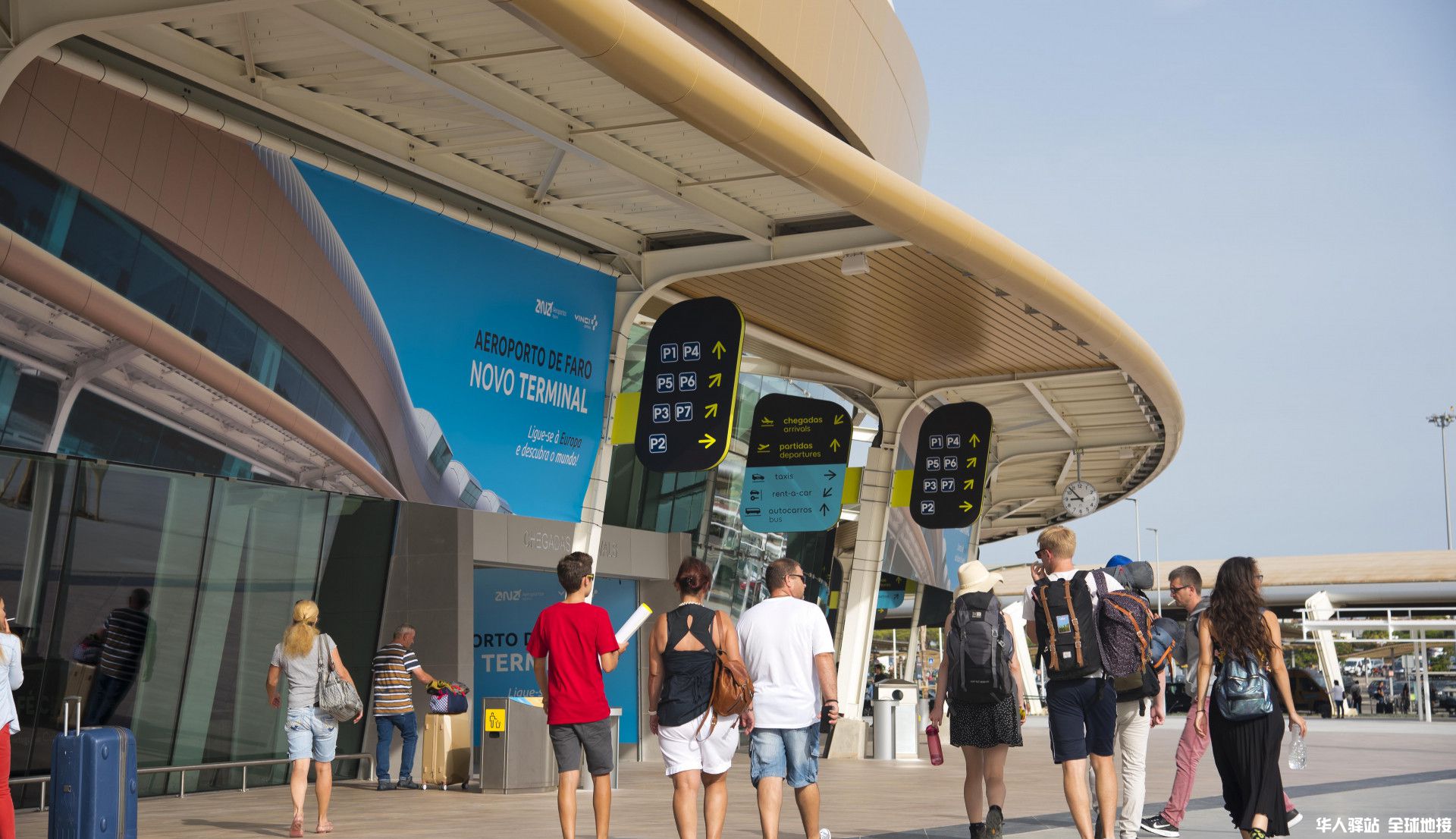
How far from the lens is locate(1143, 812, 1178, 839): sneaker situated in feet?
29.8

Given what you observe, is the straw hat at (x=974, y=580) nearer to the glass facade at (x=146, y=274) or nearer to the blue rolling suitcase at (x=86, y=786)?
the blue rolling suitcase at (x=86, y=786)

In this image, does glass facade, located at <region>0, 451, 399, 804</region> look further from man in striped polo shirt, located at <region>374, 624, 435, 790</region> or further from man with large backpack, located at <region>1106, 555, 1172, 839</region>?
man with large backpack, located at <region>1106, 555, 1172, 839</region>

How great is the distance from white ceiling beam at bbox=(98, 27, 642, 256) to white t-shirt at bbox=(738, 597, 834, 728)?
6.50 metres

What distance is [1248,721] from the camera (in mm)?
7730

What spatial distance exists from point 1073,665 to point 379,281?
8.15 m

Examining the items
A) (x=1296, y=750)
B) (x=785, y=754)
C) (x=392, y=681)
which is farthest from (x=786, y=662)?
(x=392, y=681)

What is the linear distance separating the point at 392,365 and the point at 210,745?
433 cm

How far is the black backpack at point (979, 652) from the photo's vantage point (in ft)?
26.8


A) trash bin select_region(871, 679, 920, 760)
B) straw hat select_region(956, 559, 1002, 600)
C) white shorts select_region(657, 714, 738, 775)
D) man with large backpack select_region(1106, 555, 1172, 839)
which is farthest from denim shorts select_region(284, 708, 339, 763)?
trash bin select_region(871, 679, 920, 760)

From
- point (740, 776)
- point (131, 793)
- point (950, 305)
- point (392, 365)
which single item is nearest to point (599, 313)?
point (392, 365)

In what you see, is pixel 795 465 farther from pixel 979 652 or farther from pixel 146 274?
pixel 979 652

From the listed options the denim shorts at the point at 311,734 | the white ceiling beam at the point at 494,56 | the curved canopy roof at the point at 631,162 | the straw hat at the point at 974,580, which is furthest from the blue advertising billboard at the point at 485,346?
the straw hat at the point at 974,580

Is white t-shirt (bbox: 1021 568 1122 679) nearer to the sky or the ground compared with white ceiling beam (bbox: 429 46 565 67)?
nearer to the ground

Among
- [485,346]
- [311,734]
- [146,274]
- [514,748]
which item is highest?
[485,346]
